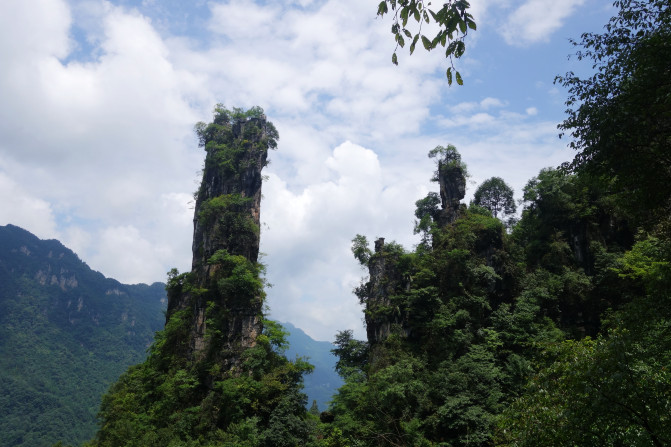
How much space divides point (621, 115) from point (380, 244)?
2179 centimetres

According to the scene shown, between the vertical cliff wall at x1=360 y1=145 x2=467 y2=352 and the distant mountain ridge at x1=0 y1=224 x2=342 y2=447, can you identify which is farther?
the distant mountain ridge at x1=0 y1=224 x2=342 y2=447

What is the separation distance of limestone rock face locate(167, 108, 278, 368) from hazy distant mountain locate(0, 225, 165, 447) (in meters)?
50.5

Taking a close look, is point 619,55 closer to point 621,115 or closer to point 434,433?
point 621,115

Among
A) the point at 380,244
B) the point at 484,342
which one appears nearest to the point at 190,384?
the point at 380,244

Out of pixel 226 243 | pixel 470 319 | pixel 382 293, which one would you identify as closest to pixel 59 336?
pixel 226 243

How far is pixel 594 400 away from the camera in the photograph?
637 cm

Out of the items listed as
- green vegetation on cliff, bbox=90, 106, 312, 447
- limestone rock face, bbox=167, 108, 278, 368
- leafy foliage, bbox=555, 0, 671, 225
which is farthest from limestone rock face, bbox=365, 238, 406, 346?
→ leafy foliage, bbox=555, 0, 671, 225

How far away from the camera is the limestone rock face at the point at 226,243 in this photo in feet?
87.6

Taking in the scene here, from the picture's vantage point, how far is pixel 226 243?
3008 centimetres

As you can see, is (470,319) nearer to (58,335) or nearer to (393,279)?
(393,279)

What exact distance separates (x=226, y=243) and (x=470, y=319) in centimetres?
1886

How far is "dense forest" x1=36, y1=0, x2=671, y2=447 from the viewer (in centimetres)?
679

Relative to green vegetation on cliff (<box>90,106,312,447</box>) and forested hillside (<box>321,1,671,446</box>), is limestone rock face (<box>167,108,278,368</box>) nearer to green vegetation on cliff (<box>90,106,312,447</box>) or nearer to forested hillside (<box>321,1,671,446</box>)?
green vegetation on cliff (<box>90,106,312,447</box>)

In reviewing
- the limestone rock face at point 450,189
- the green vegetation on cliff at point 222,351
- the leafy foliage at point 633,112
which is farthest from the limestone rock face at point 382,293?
the leafy foliage at point 633,112
